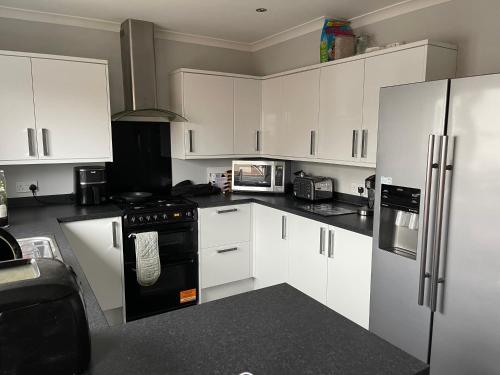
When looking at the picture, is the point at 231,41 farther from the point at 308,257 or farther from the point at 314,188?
the point at 308,257

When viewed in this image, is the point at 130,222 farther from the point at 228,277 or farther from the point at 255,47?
the point at 255,47

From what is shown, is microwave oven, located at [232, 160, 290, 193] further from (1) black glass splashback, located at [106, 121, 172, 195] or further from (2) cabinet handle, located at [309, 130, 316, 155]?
(1) black glass splashback, located at [106, 121, 172, 195]

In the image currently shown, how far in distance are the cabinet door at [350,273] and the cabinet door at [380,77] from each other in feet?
1.93

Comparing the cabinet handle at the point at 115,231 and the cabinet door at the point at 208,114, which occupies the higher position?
the cabinet door at the point at 208,114

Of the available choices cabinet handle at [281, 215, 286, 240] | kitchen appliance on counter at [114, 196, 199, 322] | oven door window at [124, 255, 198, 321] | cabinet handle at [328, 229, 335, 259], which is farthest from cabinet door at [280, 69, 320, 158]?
oven door window at [124, 255, 198, 321]

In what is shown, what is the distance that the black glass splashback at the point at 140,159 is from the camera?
3.35 m

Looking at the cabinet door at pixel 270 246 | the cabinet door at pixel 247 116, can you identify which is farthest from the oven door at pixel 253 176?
the cabinet door at pixel 270 246

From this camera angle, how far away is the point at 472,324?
1738 millimetres

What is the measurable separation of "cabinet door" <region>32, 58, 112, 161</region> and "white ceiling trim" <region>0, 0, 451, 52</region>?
49 centimetres

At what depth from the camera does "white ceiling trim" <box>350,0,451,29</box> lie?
2.54 meters

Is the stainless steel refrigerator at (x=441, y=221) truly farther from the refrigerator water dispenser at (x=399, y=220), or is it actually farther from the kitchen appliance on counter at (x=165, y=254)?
the kitchen appliance on counter at (x=165, y=254)

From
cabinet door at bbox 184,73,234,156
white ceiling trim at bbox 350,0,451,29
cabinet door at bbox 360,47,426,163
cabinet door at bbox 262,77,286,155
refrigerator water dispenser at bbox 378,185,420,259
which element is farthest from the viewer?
cabinet door at bbox 262,77,286,155

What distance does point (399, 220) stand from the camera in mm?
2111

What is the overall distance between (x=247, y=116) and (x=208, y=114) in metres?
0.40
